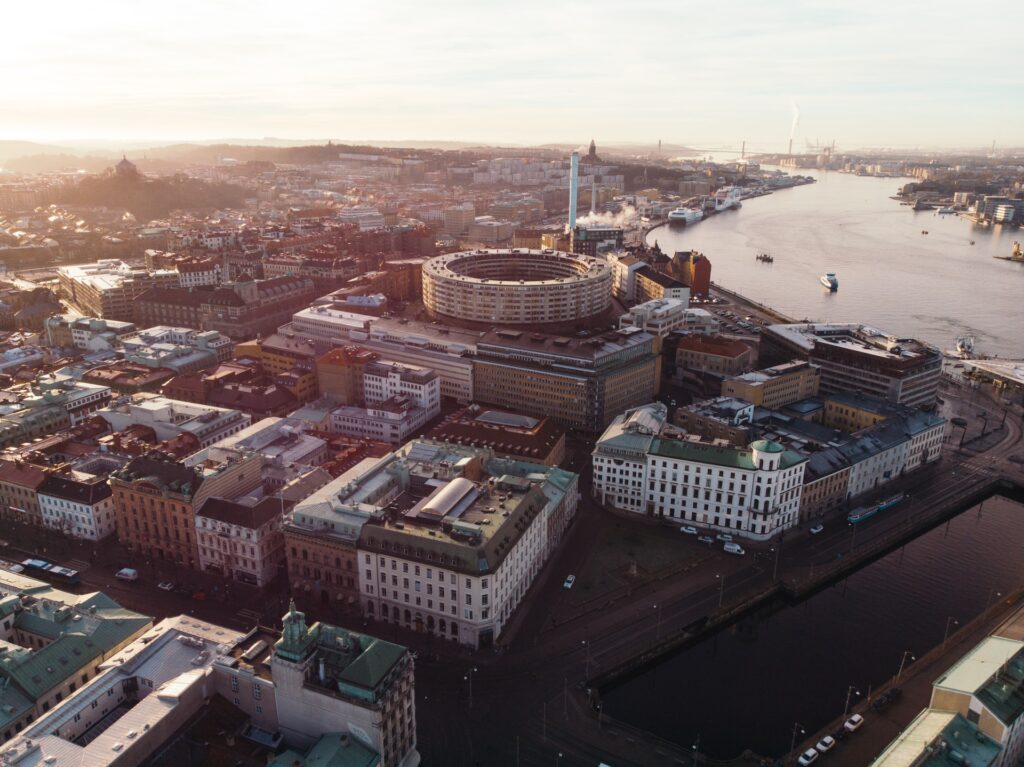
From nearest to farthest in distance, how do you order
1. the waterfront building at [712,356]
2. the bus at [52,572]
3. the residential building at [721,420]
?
1. the bus at [52,572]
2. the residential building at [721,420]
3. the waterfront building at [712,356]

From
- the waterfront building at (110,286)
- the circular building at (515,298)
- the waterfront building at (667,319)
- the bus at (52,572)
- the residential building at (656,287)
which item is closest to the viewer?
the bus at (52,572)

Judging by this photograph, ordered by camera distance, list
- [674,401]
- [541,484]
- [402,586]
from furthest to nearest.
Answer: [674,401], [541,484], [402,586]

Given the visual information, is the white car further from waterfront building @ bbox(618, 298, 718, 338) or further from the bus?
waterfront building @ bbox(618, 298, 718, 338)

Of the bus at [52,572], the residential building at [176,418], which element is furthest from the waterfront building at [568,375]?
the bus at [52,572]

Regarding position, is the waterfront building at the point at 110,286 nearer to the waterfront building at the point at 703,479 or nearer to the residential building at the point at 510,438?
the residential building at the point at 510,438

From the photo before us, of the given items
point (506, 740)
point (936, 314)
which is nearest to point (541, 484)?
point (506, 740)

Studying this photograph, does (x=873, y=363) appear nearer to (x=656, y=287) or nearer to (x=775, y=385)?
(x=775, y=385)

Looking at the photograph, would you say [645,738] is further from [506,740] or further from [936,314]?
[936,314]
